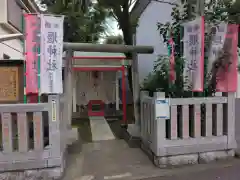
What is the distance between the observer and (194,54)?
4051 millimetres

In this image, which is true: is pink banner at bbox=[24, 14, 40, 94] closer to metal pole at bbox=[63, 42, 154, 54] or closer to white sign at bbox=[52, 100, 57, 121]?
white sign at bbox=[52, 100, 57, 121]

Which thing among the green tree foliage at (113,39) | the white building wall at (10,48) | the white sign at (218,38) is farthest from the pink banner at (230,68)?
the green tree foliage at (113,39)

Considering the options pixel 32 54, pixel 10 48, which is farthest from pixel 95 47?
pixel 10 48

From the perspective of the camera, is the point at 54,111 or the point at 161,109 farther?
the point at 161,109

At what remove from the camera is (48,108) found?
3.56 metres

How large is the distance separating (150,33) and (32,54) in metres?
5.24

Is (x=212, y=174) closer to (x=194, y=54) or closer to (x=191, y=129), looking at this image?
(x=191, y=129)

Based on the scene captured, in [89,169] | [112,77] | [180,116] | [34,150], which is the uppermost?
[112,77]

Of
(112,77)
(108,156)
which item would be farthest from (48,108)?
(112,77)

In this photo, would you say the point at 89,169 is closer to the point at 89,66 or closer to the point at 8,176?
the point at 8,176

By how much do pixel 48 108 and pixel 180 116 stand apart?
2.43 m

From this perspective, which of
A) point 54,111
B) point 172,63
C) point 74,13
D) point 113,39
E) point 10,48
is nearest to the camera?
point 54,111

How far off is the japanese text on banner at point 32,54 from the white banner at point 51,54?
0.09 meters

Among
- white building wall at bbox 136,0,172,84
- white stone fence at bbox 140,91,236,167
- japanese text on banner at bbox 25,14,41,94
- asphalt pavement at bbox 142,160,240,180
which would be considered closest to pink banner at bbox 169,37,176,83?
white stone fence at bbox 140,91,236,167
